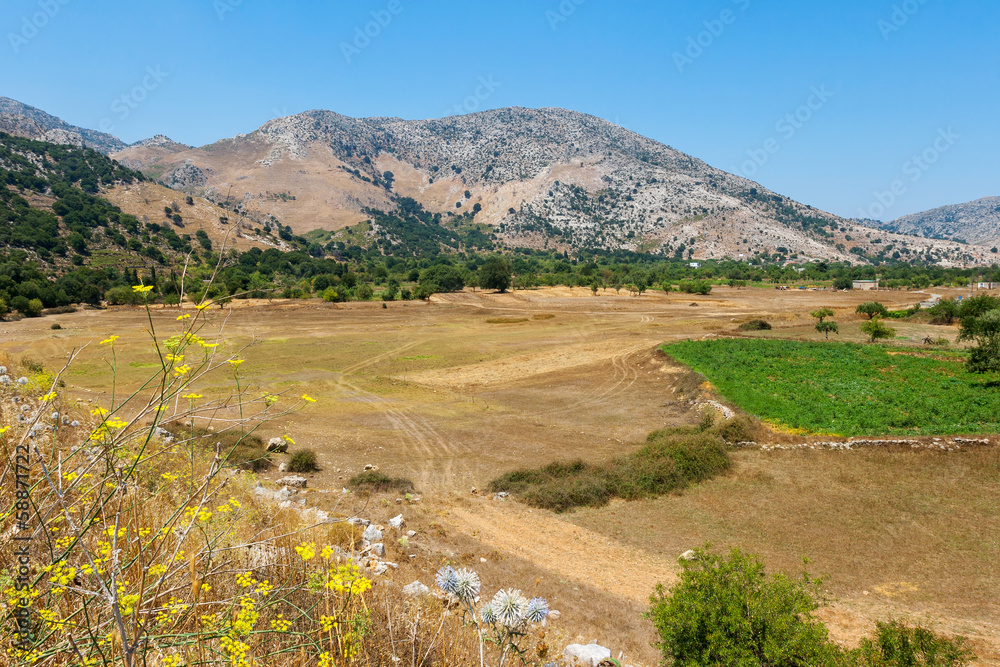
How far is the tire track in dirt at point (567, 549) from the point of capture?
10.2 meters

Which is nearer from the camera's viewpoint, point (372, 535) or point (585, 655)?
point (585, 655)

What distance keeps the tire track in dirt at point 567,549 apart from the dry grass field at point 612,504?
0.17ft

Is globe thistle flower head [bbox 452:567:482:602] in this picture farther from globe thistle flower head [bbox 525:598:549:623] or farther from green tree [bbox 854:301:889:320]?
green tree [bbox 854:301:889:320]

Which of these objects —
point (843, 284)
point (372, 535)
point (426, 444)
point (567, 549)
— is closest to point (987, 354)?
point (567, 549)

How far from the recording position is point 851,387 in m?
23.5

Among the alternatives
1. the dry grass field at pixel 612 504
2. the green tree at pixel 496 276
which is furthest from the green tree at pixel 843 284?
the dry grass field at pixel 612 504

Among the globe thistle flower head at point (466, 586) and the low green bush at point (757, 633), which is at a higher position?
the globe thistle flower head at point (466, 586)

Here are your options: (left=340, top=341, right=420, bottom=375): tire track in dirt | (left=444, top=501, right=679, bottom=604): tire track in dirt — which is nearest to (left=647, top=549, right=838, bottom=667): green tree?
(left=444, top=501, right=679, bottom=604): tire track in dirt

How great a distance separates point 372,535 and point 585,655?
16.3 ft

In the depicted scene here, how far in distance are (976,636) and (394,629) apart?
1012 cm

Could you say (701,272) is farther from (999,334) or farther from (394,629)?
(394,629)

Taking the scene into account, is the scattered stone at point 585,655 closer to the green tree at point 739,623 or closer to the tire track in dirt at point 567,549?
the green tree at point 739,623

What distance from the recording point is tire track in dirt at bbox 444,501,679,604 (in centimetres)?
1018

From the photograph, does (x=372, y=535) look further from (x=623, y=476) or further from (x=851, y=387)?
(x=851, y=387)
